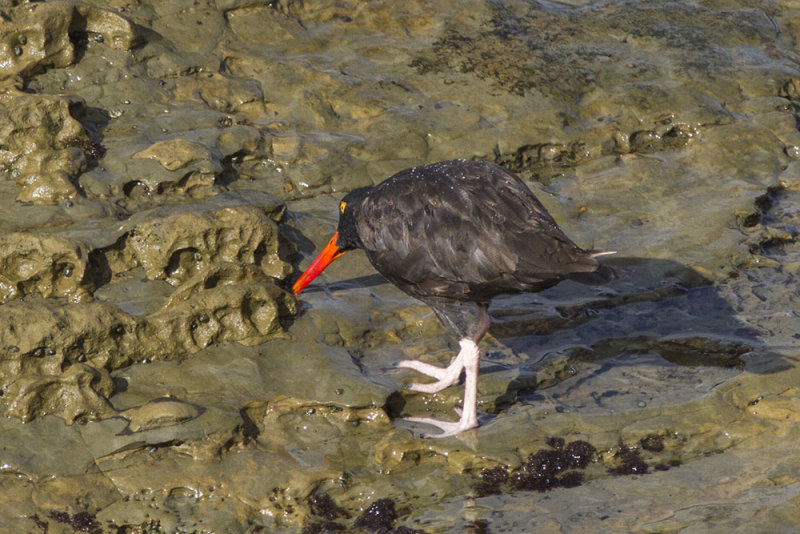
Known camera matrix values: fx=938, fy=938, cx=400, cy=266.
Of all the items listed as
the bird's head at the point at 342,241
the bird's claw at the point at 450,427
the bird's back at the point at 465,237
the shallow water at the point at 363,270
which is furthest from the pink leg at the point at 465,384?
the bird's head at the point at 342,241

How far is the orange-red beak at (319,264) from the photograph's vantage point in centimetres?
652

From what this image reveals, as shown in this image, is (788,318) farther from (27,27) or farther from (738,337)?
(27,27)

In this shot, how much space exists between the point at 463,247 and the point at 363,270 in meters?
1.48

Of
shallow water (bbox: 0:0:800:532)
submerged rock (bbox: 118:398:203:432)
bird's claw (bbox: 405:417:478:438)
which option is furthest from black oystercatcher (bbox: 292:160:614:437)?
submerged rock (bbox: 118:398:203:432)

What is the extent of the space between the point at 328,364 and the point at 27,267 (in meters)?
2.04

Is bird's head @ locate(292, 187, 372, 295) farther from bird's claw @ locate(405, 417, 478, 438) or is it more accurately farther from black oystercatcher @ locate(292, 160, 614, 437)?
bird's claw @ locate(405, 417, 478, 438)

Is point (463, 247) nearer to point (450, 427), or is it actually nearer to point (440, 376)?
point (440, 376)

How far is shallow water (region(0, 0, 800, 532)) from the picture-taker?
5039 millimetres

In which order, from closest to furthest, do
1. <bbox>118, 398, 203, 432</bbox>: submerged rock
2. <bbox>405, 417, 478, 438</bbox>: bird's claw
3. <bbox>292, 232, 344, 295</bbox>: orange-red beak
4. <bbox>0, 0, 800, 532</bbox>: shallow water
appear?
<bbox>0, 0, 800, 532</bbox>: shallow water < <bbox>118, 398, 203, 432</bbox>: submerged rock < <bbox>405, 417, 478, 438</bbox>: bird's claw < <bbox>292, 232, 344, 295</bbox>: orange-red beak

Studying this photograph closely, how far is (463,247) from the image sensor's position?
5.67 m

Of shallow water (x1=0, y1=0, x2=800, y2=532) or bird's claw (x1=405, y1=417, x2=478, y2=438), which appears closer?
shallow water (x1=0, y1=0, x2=800, y2=532)

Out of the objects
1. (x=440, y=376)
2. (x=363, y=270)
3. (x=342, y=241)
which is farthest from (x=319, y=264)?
(x=440, y=376)

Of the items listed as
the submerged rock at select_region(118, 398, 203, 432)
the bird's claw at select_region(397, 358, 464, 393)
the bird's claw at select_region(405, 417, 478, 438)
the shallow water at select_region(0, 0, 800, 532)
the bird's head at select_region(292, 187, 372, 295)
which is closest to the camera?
the shallow water at select_region(0, 0, 800, 532)

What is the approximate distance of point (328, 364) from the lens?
5.82 metres
